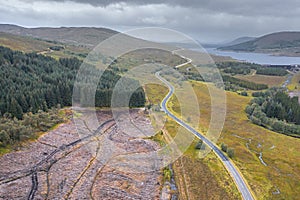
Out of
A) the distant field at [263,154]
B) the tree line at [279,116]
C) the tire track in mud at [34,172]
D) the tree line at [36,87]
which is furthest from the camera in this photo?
the tree line at [279,116]

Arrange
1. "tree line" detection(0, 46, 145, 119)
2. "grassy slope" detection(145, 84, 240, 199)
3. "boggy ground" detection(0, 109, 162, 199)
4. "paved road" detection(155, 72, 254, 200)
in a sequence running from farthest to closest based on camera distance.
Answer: "tree line" detection(0, 46, 145, 119) < "paved road" detection(155, 72, 254, 200) < "grassy slope" detection(145, 84, 240, 199) < "boggy ground" detection(0, 109, 162, 199)

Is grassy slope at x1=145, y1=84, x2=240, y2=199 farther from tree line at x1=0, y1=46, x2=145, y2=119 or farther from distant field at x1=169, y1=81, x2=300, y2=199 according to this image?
tree line at x1=0, y1=46, x2=145, y2=119

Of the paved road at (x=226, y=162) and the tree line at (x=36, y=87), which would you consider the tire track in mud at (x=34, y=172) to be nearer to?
the tree line at (x=36, y=87)

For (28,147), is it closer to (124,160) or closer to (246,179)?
(124,160)

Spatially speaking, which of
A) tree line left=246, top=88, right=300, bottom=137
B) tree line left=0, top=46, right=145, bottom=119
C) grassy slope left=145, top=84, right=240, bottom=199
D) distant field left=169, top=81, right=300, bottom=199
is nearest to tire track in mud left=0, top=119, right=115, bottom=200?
tree line left=0, top=46, right=145, bottom=119

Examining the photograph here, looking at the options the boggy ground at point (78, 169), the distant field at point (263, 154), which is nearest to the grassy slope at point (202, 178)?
the distant field at point (263, 154)

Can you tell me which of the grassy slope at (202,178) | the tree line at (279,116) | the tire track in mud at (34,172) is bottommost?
the grassy slope at (202,178)
